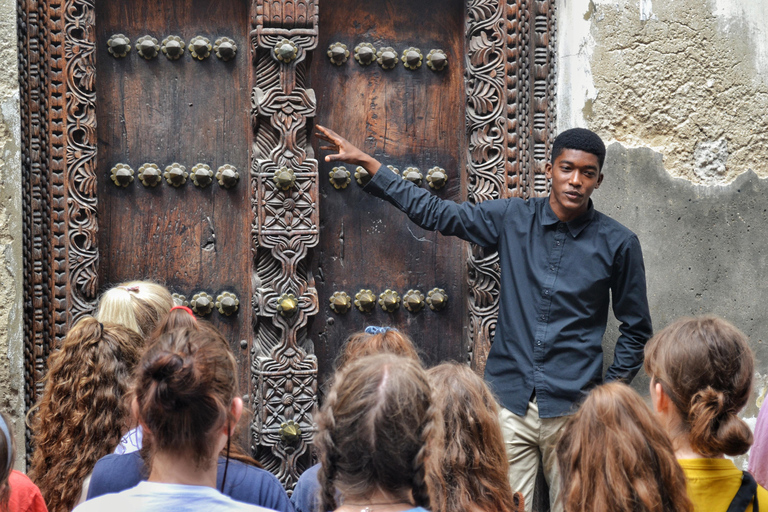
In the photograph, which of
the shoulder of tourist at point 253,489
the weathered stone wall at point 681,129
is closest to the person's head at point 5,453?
the shoulder of tourist at point 253,489

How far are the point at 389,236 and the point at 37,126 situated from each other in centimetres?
129

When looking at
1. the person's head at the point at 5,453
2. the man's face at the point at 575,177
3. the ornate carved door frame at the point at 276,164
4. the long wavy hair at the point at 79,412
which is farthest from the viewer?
the ornate carved door frame at the point at 276,164

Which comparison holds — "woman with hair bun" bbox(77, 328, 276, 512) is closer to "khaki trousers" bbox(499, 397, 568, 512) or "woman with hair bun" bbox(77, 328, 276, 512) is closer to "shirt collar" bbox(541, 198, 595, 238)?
"khaki trousers" bbox(499, 397, 568, 512)

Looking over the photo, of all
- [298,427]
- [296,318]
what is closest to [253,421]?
[298,427]

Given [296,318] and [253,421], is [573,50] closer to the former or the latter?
[296,318]

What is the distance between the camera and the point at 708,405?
59.2 inches

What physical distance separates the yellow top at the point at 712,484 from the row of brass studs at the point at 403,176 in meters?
1.56

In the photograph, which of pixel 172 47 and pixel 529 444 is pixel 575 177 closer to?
pixel 529 444

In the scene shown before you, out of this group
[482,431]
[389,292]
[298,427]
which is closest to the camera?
[482,431]

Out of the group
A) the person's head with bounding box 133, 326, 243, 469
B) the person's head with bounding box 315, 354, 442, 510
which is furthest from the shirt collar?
the person's head with bounding box 133, 326, 243, 469

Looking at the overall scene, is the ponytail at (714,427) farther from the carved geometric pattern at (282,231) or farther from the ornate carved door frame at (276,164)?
the carved geometric pattern at (282,231)

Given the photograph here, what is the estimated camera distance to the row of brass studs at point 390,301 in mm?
2824

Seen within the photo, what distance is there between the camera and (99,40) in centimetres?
268

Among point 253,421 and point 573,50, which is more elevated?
point 573,50
